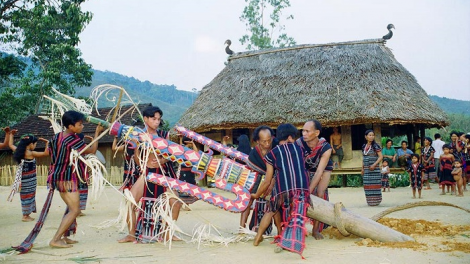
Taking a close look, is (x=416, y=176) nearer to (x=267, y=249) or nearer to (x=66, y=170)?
(x=267, y=249)

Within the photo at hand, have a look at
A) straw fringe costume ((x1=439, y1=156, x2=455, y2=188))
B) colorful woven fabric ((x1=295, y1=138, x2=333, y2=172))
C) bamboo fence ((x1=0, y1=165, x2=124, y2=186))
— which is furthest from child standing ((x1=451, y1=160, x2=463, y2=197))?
bamboo fence ((x1=0, y1=165, x2=124, y2=186))

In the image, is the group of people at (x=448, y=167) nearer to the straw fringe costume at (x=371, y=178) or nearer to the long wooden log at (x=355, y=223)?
the straw fringe costume at (x=371, y=178)

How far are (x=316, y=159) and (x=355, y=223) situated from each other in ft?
3.11

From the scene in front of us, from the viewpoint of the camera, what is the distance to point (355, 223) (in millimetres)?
5441

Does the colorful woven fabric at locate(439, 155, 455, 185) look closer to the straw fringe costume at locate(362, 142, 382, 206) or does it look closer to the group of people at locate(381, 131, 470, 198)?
the group of people at locate(381, 131, 470, 198)

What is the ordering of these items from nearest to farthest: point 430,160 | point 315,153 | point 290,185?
point 290,185 < point 315,153 < point 430,160

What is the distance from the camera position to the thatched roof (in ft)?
48.7

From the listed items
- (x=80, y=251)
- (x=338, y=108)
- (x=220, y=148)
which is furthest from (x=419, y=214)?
(x=338, y=108)

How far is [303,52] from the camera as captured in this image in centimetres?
1781

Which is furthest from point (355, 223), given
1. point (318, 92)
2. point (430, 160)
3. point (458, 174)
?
point (318, 92)

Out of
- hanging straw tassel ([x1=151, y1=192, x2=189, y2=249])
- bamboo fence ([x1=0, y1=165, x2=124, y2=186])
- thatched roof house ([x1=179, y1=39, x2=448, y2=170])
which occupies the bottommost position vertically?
bamboo fence ([x1=0, y1=165, x2=124, y2=186])

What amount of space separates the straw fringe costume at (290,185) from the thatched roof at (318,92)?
384 inches

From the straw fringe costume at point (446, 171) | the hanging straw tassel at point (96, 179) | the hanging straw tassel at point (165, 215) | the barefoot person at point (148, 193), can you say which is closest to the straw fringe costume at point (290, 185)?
the hanging straw tassel at point (165, 215)

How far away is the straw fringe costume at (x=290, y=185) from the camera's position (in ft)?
16.8
